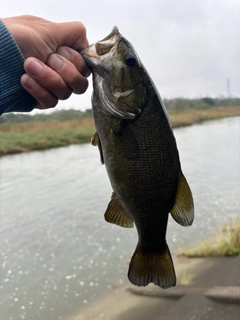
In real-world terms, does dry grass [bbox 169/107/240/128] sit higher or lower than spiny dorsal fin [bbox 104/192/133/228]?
lower

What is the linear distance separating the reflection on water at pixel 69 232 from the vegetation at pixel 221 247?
24.5 inches

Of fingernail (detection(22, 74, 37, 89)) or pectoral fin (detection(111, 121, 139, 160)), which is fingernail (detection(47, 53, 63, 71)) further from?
pectoral fin (detection(111, 121, 139, 160))

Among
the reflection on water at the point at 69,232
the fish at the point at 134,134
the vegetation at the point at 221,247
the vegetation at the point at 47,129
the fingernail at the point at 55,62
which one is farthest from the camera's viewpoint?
the vegetation at the point at 47,129

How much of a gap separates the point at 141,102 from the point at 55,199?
12814 mm

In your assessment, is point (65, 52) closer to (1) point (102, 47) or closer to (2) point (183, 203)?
(1) point (102, 47)

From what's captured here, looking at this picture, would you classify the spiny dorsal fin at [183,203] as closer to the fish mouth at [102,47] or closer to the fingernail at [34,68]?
the fish mouth at [102,47]

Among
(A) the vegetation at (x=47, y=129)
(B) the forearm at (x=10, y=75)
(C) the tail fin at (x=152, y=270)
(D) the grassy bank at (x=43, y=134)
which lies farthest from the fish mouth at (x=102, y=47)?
(D) the grassy bank at (x=43, y=134)

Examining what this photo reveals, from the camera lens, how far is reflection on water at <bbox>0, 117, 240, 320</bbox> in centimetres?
787

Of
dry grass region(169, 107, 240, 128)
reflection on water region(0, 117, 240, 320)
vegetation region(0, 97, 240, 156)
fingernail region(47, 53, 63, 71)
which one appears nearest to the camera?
fingernail region(47, 53, 63, 71)

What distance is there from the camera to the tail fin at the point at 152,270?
74.5 inches

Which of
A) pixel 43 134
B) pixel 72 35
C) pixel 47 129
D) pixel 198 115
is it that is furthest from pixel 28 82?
pixel 198 115

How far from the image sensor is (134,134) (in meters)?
1.73

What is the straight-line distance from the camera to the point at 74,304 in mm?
7480

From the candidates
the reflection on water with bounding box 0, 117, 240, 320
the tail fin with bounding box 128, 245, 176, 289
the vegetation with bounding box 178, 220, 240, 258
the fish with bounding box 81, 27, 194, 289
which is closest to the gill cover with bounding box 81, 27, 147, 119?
the fish with bounding box 81, 27, 194, 289
